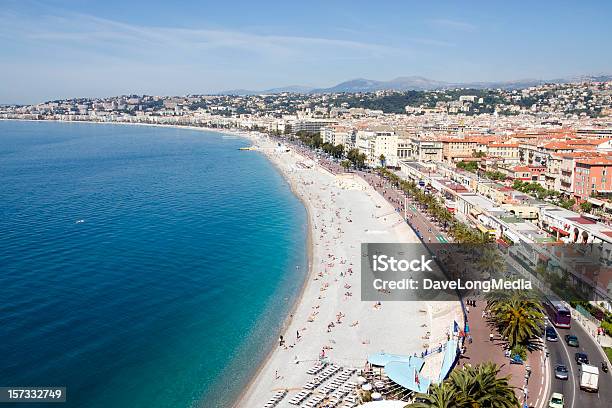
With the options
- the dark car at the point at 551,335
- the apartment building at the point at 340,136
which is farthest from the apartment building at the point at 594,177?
the apartment building at the point at 340,136

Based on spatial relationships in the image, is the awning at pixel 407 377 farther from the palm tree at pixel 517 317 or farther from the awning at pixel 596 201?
the awning at pixel 596 201

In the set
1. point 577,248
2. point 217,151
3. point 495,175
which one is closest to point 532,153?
point 495,175

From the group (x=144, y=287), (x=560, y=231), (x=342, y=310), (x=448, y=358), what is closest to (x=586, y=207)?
(x=560, y=231)

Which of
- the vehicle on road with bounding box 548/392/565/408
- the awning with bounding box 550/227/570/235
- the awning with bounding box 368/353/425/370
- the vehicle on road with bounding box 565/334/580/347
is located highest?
the awning with bounding box 550/227/570/235

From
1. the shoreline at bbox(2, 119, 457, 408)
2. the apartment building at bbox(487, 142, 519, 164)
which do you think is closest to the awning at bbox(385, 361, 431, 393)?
the shoreline at bbox(2, 119, 457, 408)

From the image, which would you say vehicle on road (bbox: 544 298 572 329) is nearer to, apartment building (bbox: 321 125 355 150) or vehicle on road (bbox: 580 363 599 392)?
vehicle on road (bbox: 580 363 599 392)

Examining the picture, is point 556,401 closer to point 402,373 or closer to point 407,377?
point 407,377
